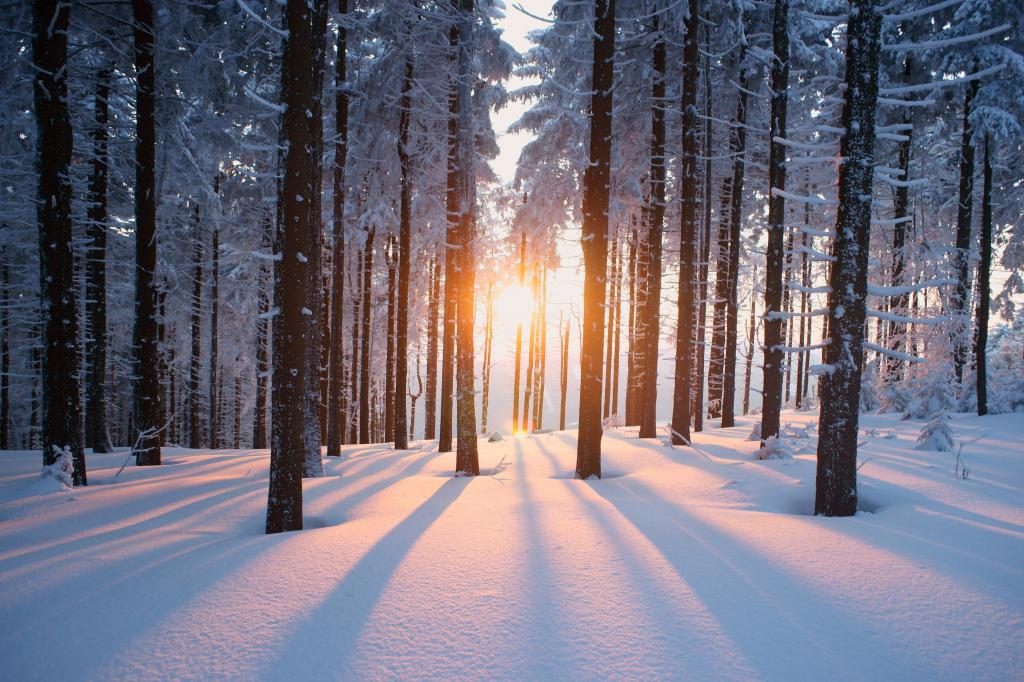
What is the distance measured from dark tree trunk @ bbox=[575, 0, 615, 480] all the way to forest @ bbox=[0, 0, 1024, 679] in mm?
55

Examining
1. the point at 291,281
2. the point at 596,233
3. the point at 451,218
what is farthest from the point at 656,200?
the point at 291,281

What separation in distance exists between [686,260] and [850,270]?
5936 mm

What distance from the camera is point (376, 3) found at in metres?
12.8

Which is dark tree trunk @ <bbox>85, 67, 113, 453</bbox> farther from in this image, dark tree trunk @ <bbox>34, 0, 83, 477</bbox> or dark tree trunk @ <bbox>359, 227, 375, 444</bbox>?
dark tree trunk @ <bbox>359, 227, 375, 444</bbox>

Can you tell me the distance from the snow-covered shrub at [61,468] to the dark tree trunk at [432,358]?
8.81m

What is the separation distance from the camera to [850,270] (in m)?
5.18

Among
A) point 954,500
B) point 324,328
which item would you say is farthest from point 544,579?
point 324,328

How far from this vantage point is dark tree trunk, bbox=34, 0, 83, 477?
7406mm

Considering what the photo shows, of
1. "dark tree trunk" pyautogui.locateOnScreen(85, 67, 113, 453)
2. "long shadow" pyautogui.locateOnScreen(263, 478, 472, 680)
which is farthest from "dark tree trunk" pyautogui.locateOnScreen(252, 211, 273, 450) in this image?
"long shadow" pyautogui.locateOnScreen(263, 478, 472, 680)

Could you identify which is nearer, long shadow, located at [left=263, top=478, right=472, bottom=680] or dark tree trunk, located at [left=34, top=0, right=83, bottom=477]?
long shadow, located at [left=263, top=478, right=472, bottom=680]

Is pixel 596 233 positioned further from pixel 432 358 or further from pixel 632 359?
pixel 632 359

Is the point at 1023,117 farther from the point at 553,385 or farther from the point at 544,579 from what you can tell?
the point at 553,385

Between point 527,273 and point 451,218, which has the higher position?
point 527,273

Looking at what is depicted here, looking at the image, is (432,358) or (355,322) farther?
(355,322)
